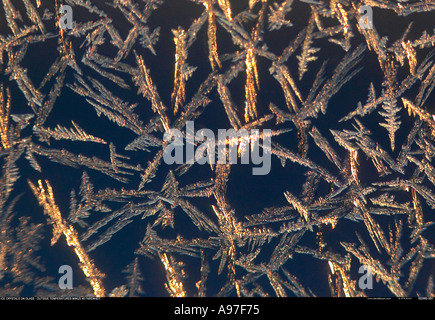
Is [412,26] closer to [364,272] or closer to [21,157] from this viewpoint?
[364,272]

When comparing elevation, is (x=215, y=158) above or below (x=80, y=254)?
above

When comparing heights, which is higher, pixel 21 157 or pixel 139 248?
pixel 21 157

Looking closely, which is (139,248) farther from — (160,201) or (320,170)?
(320,170)
